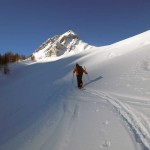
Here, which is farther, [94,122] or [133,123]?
[94,122]

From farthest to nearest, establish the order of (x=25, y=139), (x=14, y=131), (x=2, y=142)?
(x=14, y=131) < (x=2, y=142) < (x=25, y=139)

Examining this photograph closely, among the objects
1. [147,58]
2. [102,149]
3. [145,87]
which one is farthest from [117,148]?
[147,58]

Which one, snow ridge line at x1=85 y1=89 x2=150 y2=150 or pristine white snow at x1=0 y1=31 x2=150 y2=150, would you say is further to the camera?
pristine white snow at x1=0 y1=31 x2=150 y2=150

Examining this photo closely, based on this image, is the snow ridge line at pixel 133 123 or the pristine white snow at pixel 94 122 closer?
the snow ridge line at pixel 133 123

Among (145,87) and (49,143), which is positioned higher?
(145,87)

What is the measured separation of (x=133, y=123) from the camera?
274 inches

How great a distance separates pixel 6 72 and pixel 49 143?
29.6 metres

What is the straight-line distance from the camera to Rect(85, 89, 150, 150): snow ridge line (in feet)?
18.9

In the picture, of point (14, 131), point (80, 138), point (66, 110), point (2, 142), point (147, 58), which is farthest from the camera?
point (147, 58)

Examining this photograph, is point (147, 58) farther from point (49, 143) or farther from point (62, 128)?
point (49, 143)

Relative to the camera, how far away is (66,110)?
9.47 metres

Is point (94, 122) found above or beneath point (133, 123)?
beneath

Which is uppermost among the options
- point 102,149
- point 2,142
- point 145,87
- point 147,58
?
point 147,58

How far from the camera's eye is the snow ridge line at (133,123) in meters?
5.78
